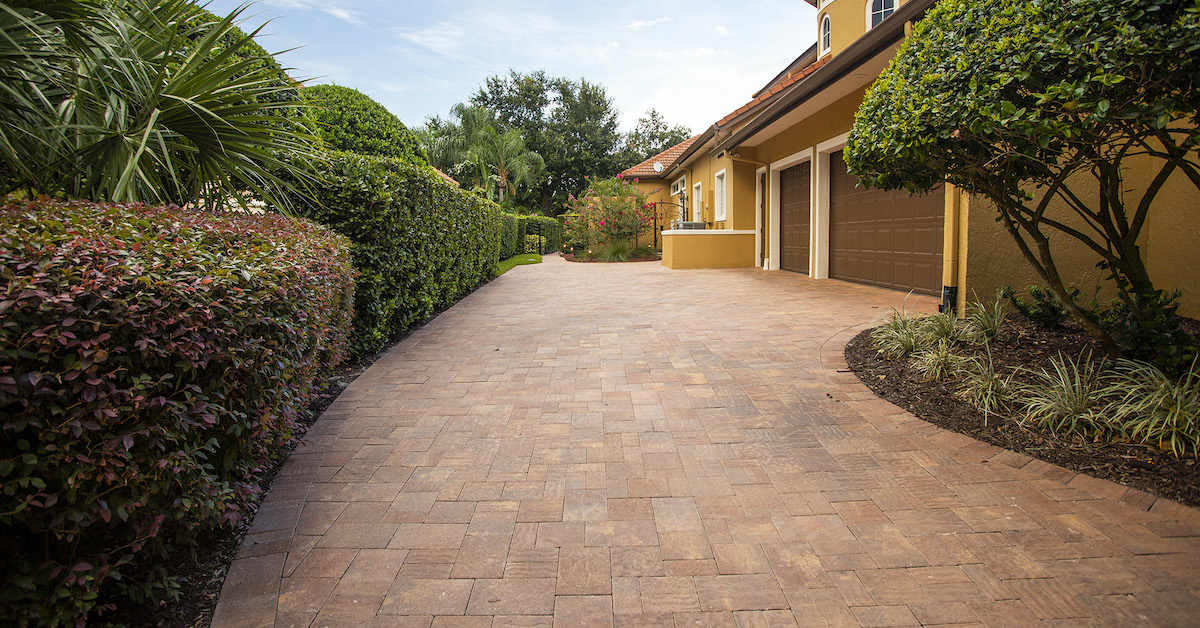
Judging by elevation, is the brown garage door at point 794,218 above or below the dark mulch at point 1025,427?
above

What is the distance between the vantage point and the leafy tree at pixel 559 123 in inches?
1542

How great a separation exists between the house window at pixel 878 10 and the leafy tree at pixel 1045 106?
390 inches

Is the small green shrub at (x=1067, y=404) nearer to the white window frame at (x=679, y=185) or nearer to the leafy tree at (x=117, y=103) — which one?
the leafy tree at (x=117, y=103)

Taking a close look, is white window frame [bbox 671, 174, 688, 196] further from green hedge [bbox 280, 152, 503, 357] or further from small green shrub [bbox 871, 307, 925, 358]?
small green shrub [bbox 871, 307, 925, 358]

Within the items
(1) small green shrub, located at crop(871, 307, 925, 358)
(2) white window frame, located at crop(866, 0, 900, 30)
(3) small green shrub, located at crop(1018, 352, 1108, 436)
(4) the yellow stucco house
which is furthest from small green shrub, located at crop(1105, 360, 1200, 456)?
(2) white window frame, located at crop(866, 0, 900, 30)

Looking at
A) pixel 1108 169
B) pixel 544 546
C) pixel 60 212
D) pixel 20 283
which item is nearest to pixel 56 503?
Result: pixel 20 283

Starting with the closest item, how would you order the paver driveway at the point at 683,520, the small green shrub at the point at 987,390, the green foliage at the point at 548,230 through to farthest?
the paver driveway at the point at 683,520
the small green shrub at the point at 987,390
the green foliage at the point at 548,230

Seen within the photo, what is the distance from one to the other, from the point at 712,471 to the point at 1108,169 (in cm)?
306

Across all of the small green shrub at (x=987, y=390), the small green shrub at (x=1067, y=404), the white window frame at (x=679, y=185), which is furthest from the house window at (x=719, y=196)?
the small green shrub at (x=1067, y=404)

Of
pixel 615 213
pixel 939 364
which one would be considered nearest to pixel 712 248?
pixel 615 213

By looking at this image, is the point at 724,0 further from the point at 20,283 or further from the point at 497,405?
the point at 20,283

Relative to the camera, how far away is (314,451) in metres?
3.41

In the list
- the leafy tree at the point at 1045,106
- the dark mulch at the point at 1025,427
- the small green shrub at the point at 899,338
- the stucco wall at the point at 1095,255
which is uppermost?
the leafy tree at the point at 1045,106

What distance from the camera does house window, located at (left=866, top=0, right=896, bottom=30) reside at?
1275 centimetres
